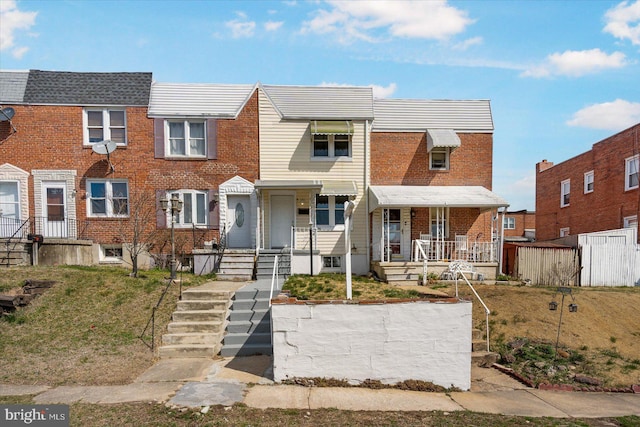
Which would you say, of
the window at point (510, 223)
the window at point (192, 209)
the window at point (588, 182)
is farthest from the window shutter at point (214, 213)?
the window at point (510, 223)

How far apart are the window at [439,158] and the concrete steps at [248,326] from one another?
9.91 metres

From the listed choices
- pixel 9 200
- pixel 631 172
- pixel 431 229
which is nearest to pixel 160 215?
pixel 9 200

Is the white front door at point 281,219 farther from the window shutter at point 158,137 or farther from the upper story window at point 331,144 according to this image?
the window shutter at point 158,137

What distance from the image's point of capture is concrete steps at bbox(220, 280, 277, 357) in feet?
26.5

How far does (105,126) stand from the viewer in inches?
602

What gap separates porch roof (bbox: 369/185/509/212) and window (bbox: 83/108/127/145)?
34.3 feet

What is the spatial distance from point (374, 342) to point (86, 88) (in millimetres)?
15365

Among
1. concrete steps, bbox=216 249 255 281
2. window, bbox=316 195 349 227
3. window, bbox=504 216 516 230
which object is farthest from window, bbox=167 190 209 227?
window, bbox=504 216 516 230

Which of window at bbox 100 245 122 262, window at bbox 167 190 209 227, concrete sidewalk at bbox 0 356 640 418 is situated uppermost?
window at bbox 167 190 209 227

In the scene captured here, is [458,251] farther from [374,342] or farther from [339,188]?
[374,342]

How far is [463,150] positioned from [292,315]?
12.5 metres

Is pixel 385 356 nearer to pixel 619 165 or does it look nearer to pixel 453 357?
pixel 453 357

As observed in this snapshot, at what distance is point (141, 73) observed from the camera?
1559cm

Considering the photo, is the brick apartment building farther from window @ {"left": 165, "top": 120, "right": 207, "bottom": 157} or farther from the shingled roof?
the shingled roof
